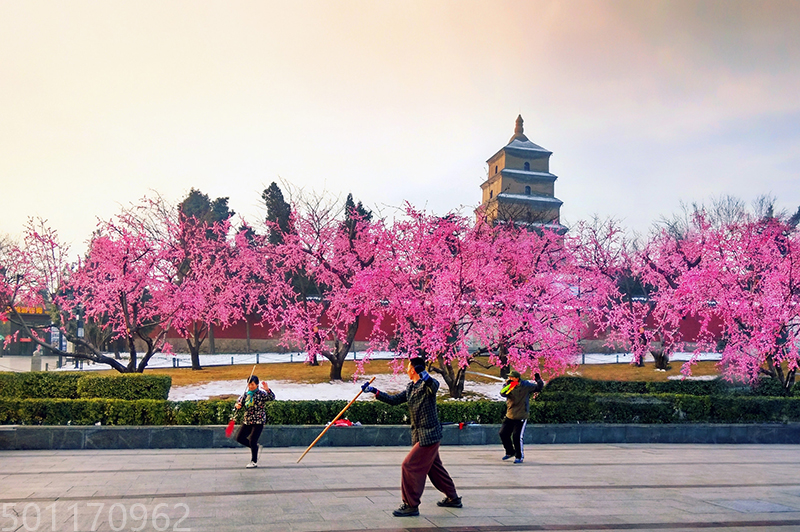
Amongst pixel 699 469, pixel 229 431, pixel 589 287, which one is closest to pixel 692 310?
pixel 589 287

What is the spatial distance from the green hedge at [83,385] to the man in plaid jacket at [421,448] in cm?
1123

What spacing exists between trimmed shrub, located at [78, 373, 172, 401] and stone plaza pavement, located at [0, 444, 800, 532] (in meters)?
4.09

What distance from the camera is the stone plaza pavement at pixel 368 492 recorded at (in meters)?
6.95

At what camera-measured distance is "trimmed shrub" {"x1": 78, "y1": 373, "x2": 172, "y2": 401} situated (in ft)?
53.5

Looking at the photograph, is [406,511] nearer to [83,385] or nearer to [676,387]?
[83,385]

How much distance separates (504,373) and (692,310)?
8059 millimetres

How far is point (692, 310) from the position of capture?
24484 mm

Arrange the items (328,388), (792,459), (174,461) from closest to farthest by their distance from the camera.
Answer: (174,461), (792,459), (328,388)

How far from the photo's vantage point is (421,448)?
7309 mm

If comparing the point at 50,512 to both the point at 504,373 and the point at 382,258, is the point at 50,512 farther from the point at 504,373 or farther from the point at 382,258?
the point at 504,373

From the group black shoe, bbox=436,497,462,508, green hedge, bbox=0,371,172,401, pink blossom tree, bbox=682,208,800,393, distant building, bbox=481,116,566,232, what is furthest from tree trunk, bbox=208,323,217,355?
black shoe, bbox=436,497,462,508

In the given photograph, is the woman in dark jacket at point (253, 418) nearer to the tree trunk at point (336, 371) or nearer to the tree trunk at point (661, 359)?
the tree trunk at point (336, 371)

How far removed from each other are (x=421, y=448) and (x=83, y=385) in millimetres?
12601

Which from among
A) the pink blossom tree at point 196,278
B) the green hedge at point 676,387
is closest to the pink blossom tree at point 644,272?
the green hedge at point 676,387
